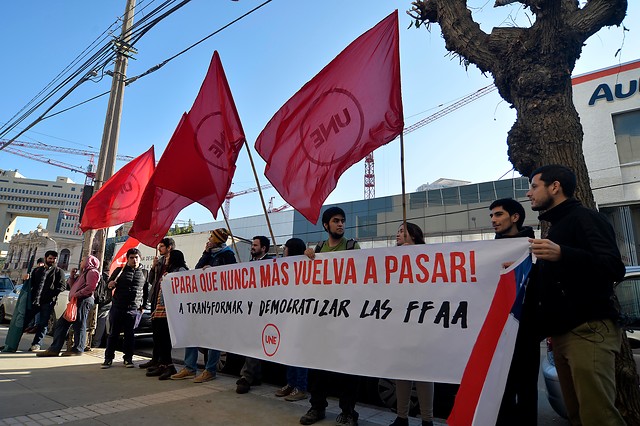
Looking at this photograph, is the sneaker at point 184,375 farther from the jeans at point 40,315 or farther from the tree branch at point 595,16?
the tree branch at point 595,16

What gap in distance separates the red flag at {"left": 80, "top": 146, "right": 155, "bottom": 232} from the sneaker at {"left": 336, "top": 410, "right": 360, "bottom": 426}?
560cm

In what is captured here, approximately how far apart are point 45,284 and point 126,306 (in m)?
2.82

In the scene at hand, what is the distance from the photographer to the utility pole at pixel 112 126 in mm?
8312

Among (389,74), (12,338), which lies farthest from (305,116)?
(12,338)

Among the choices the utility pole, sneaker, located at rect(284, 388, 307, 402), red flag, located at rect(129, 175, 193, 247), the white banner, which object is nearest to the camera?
the white banner

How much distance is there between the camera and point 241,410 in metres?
4.06

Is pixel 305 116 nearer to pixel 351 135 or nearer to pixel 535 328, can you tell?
pixel 351 135

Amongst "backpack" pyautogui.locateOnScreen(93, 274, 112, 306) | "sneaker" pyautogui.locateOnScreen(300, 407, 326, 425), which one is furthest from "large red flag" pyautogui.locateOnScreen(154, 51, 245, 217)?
"backpack" pyautogui.locateOnScreen(93, 274, 112, 306)

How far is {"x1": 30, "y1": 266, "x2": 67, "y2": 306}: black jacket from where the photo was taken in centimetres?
766

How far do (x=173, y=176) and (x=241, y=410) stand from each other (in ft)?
9.99

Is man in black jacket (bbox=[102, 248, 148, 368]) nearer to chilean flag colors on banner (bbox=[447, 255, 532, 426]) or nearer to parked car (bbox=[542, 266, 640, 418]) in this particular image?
chilean flag colors on banner (bbox=[447, 255, 532, 426])

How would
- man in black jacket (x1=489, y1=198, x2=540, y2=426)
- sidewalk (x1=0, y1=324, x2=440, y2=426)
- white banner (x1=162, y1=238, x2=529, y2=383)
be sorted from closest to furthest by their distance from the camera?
man in black jacket (x1=489, y1=198, x2=540, y2=426) → white banner (x1=162, y1=238, x2=529, y2=383) → sidewalk (x1=0, y1=324, x2=440, y2=426)

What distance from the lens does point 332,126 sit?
409cm

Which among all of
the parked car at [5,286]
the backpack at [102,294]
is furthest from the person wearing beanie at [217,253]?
the parked car at [5,286]
